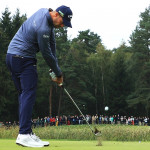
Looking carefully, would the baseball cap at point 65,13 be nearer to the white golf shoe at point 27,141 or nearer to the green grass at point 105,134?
the white golf shoe at point 27,141

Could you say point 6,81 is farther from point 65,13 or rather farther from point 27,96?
point 65,13

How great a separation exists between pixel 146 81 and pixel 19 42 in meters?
58.1

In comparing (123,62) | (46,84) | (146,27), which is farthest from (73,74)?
(146,27)

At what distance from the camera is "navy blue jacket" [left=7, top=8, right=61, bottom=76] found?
462 cm

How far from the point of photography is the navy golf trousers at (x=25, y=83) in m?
4.83

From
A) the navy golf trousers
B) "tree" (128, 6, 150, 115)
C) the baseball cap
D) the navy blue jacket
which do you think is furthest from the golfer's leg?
"tree" (128, 6, 150, 115)

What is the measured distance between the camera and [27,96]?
4.88 m

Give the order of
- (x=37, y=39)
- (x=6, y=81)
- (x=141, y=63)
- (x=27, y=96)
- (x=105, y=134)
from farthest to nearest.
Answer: (x=141, y=63) < (x=6, y=81) < (x=105, y=134) < (x=27, y=96) < (x=37, y=39)

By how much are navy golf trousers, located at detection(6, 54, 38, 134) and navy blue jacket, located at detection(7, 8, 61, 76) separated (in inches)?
4.0


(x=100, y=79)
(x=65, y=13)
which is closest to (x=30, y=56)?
(x=65, y=13)

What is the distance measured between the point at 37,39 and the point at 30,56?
0.35m

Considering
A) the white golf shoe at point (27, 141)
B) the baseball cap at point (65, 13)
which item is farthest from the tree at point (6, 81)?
the baseball cap at point (65, 13)

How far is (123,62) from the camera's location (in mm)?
65188

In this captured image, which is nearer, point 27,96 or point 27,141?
point 27,141
